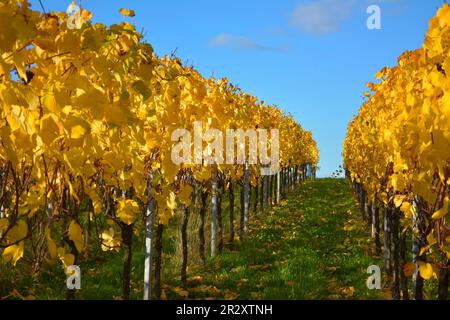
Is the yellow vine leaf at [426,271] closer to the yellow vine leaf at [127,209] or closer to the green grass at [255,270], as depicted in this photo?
the yellow vine leaf at [127,209]

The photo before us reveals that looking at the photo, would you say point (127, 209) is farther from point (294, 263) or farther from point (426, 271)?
point (294, 263)

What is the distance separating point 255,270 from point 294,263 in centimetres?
82

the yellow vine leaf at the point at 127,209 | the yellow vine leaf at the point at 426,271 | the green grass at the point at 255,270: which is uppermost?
the yellow vine leaf at the point at 127,209

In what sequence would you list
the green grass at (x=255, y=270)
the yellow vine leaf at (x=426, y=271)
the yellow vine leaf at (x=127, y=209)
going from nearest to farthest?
1. the yellow vine leaf at (x=426, y=271)
2. the yellow vine leaf at (x=127, y=209)
3. the green grass at (x=255, y=270)

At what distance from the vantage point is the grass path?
736cm

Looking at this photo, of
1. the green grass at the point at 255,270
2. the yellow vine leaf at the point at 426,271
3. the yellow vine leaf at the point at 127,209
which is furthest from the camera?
the green grass at the point at 255,270

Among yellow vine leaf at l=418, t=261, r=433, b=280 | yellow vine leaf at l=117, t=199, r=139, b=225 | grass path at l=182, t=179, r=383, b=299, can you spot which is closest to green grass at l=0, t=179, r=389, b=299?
grass path at l=182, t=179, r=383, b=299

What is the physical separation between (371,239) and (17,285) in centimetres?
836

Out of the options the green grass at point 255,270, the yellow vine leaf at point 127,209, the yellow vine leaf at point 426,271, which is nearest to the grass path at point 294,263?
the green grass at point 255,270

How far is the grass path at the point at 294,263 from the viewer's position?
7.36 meters

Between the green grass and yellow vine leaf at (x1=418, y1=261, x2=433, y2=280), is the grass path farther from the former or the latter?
yellow vine leaf at (x1=418, y1=261, x2=433, y2=280)

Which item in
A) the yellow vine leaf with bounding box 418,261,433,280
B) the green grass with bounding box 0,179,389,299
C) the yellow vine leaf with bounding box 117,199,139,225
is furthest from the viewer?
the green grass with bounding box 0,179,389,299
